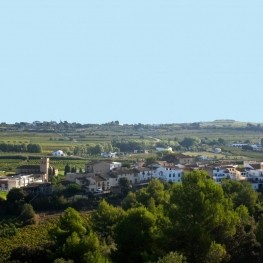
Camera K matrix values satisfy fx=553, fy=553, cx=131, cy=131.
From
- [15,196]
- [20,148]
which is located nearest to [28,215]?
[15,196]

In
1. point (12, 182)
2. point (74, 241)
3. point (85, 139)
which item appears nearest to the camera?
point (74, 241)

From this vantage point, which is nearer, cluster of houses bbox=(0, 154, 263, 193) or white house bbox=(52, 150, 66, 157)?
cluster of houses bbox=(0, 154, 263, 193)

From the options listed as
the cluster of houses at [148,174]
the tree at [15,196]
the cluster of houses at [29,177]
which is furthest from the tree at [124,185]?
the tree at [15,196]

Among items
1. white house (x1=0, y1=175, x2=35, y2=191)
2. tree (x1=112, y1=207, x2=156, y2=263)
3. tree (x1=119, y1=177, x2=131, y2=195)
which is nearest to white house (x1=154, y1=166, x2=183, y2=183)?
tree (x1=119, y1=177, x2=131, y2=195)

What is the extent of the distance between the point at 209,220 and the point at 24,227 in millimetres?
23397

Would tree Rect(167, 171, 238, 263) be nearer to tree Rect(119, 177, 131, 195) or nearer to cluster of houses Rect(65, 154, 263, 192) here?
tree Rect(119, 177, 131, 195)

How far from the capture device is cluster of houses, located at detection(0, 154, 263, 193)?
59.8m

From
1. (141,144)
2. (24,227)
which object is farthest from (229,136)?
(24,227)

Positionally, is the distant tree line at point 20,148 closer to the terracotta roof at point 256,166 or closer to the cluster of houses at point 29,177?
the cluster of houses at point 29,177

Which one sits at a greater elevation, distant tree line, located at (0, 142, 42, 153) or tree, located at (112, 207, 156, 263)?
distant tree line, located at (0, 142, 42, 153)

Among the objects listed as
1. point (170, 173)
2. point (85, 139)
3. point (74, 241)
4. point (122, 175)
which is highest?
point (85, 139)

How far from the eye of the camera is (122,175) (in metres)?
61.7

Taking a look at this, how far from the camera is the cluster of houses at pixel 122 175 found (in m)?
59.8

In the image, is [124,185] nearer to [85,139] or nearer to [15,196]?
[15,196]
